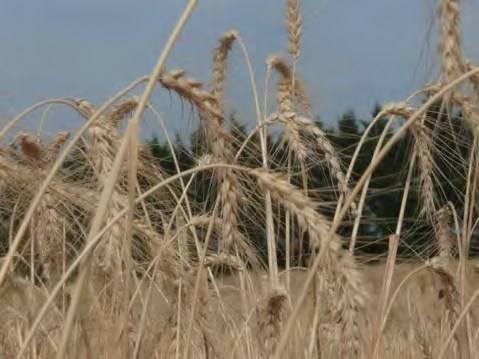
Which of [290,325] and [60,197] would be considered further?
[60,197]

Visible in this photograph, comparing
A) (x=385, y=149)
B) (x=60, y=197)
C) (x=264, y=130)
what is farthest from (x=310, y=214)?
(x=264, y=130)

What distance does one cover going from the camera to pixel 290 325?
120 cm

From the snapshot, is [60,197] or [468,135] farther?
[468,135]

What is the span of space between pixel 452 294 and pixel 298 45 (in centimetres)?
132

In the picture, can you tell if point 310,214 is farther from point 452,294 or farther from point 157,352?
point 157,352

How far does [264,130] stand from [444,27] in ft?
3.28

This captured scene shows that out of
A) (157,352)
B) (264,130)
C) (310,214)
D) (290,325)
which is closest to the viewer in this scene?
(290,325)

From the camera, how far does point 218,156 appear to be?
2.07 m

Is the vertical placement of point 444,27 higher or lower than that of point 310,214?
higher

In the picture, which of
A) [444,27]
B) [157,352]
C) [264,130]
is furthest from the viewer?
[264,130]

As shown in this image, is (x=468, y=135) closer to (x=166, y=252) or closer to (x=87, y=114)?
(x=166, y=252)

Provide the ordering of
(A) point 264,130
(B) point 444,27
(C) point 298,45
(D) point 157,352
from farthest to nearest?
(C) point 298,45, (A) point 264,130, (D) point 157,352, (B) point 444,27

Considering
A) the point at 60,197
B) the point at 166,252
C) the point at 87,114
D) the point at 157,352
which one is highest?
the point at 87,114

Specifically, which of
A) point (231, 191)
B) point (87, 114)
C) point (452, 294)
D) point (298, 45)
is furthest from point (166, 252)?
point (298, 45)
